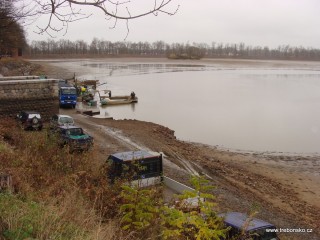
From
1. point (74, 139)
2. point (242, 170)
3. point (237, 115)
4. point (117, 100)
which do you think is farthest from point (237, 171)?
point (117, 100)

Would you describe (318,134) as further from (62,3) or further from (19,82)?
(62,3)

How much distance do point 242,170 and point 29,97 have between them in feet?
50.3

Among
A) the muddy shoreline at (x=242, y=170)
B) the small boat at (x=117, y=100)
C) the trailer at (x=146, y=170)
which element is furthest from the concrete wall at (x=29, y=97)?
the small boat at (x=117, y=100)

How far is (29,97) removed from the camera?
2597 cm

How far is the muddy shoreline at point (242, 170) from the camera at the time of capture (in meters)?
14.5

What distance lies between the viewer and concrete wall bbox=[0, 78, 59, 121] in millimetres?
24969

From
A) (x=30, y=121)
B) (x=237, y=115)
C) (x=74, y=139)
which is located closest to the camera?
(x=74, y=139)

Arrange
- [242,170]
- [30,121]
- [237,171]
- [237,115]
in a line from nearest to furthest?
1. [237,171]
2. [242,170]
3. [30,121]
4. [237,115]

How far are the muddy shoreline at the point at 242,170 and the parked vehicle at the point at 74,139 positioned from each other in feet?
3.12

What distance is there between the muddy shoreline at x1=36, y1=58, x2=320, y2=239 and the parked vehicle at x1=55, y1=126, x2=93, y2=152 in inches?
37.4

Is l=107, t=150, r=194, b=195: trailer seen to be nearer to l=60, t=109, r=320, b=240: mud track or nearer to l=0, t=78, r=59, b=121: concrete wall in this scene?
l=60, t=109, r=320, b=240: mud track

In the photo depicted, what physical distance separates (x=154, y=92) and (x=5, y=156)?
1864 inches

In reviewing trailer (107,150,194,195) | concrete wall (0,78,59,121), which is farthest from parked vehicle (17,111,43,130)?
trailer (107,150,194,195)

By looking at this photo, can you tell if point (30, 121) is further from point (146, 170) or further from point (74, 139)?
point (146, 170)
